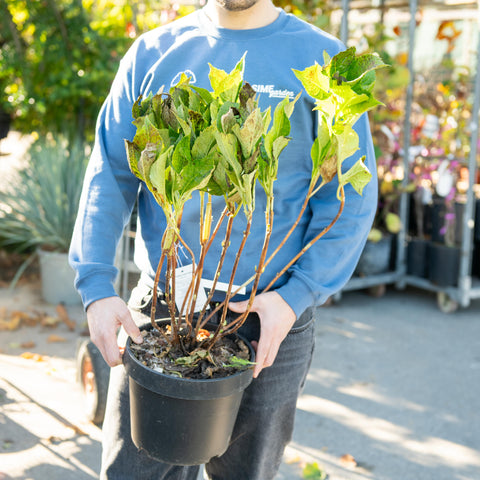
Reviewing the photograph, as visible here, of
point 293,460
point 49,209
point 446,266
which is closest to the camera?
point 293,460

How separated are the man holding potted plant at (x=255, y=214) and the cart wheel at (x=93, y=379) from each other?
1271 mm

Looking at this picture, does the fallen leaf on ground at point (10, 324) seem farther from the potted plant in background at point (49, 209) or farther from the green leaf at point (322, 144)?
the green leaf at point (322, 144)

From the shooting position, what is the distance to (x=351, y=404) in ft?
10.7

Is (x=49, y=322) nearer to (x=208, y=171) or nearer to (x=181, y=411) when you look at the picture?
(x=181, y=411)

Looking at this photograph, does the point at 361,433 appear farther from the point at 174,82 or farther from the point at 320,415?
the point at 174,82

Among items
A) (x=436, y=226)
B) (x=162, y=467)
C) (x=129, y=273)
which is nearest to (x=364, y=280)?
(x=436, y=226)

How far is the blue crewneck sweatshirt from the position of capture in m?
1.46

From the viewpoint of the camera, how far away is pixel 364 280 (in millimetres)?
4859

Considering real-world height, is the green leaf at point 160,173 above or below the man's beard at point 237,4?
below

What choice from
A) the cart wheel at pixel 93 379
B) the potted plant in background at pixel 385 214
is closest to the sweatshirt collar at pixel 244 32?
the cart wheel at pixel 93 379

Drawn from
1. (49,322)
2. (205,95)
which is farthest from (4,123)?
(205,95)

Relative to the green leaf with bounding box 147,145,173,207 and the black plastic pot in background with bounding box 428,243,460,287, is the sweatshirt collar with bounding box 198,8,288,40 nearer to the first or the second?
the green leaf with bounding box 147,145,173,207

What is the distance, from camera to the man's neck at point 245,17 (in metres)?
1.49

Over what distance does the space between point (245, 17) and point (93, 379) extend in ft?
6.35
